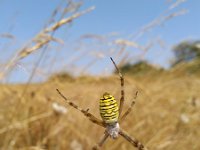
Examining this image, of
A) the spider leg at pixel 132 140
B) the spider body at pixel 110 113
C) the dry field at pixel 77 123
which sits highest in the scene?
the spider body at pixel 110 113

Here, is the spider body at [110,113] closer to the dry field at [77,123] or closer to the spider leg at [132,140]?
the spider leg at [132,140]

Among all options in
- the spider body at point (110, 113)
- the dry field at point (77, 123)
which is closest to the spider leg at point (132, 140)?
the spider body at point (110, 113)

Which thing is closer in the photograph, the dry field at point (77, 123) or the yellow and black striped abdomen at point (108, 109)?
the yellow and black striped abdomen at point (108, 109)

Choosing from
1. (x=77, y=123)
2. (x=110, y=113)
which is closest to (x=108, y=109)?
(x=110, y=113)

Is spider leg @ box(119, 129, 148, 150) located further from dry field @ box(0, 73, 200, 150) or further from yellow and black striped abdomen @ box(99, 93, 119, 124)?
dry field @ box(0, 73, 200, 150)

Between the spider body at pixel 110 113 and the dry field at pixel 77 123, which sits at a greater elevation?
the spider body at pixel 110 113

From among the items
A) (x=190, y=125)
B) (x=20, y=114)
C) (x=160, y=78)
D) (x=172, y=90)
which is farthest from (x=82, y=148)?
(x=172, y=90)

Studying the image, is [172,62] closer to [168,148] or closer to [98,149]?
[168,148]

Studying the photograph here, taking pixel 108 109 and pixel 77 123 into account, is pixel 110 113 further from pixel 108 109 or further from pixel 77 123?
pixel 77 123

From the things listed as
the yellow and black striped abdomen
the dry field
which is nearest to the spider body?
the yellow and black striped abdomen
